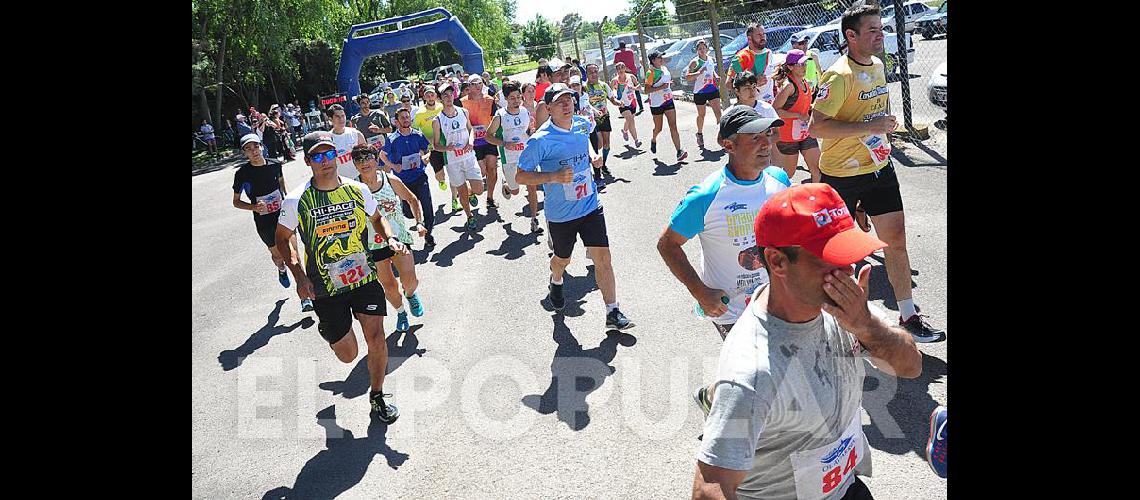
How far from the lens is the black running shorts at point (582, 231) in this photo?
6.58 m

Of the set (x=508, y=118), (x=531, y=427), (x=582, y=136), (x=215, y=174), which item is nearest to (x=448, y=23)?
(x=215, y=174)

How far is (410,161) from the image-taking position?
9.80 metres

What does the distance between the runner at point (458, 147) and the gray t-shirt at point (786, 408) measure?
878 centimetres

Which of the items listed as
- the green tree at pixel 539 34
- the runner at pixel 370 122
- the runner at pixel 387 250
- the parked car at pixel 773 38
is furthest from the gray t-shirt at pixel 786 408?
the green tree at pixel 539 34

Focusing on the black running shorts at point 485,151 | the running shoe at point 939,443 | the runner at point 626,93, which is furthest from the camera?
the runner at point 626,93

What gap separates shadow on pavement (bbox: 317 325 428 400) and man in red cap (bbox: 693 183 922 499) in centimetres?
394

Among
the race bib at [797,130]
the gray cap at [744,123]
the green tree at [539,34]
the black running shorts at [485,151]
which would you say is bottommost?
the green tree at [539,34]

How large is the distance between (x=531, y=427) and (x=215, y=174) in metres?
23.4

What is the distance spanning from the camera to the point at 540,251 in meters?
9.56

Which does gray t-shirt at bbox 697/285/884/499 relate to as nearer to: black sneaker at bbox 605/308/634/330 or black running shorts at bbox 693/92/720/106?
black sneaker at bbox 605/308/634/330

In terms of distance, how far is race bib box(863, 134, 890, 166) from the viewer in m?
5.38

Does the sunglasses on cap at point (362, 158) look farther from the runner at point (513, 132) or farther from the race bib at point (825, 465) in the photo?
the race bib at point (825, 465)

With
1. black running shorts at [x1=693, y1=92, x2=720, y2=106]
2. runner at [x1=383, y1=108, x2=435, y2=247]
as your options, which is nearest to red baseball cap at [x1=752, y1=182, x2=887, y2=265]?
runner at [x1=383, y1=108, x2=435, y2=247]

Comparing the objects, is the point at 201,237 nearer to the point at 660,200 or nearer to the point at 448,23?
the point at 660,200
